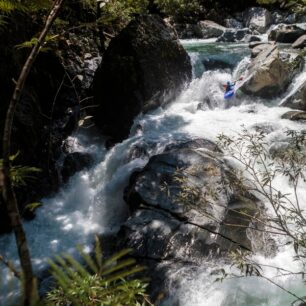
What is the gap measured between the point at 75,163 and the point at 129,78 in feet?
8.22

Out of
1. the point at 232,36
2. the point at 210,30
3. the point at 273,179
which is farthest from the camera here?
the point at 210,30

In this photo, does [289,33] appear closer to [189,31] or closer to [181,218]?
[189,31]

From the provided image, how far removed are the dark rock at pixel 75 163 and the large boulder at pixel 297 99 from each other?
198 inches

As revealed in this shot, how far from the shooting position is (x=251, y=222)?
17.2ft

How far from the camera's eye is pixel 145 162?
7.40m

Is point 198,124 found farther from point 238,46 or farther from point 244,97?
point 238,46

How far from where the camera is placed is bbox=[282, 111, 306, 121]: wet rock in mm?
8672

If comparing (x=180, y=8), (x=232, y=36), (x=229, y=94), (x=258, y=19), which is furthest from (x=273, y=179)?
(x=180, y=8)

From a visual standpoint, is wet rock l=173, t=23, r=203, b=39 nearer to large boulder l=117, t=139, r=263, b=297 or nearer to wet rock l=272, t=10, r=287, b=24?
wet rock l=272, t=10, r=287, b=24

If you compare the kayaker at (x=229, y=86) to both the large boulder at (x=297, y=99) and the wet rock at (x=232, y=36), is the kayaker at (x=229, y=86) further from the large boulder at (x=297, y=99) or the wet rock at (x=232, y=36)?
the wet rock at (x=232, y=36)

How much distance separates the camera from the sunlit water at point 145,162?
4.43 m

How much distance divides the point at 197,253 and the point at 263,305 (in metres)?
1.00

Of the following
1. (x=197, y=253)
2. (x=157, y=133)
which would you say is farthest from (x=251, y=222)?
(x=157, y=133)

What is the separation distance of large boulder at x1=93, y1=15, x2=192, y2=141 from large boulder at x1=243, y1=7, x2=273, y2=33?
11.3m
